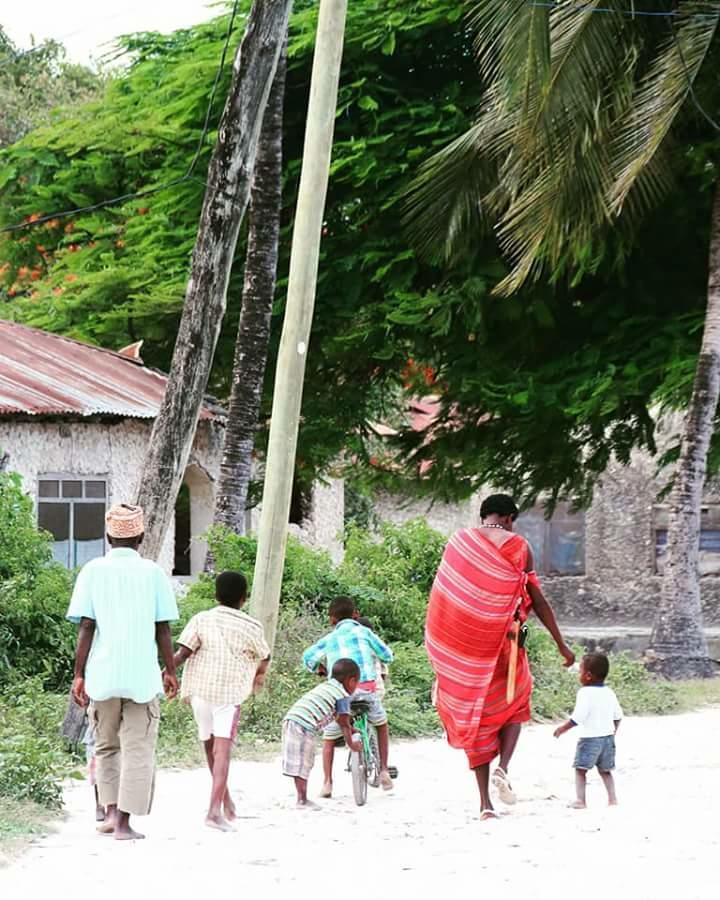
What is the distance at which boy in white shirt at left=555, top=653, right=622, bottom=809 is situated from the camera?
31.9ft

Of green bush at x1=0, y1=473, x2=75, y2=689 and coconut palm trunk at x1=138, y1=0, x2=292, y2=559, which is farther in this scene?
green bush at x1=0, y1=473, x2=75, y2=689

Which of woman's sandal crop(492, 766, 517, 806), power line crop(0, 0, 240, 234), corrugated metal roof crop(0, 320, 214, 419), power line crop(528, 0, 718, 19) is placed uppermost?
power line crop(528, 0, 718, 19)

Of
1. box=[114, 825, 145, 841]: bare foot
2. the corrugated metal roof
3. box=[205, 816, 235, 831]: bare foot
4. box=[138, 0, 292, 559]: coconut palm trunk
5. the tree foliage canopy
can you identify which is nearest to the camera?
box=[114, 825, 145, 841]: bare foot

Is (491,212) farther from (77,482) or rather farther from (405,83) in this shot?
(77,482)

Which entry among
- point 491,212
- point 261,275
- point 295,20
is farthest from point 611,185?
point 295,20

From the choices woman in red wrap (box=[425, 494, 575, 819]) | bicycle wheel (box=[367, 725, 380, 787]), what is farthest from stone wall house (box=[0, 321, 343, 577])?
woman in red wrap (box=[425, 494, 575, 819])

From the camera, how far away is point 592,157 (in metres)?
17.9

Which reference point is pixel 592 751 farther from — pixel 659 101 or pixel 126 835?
pixel 659 101

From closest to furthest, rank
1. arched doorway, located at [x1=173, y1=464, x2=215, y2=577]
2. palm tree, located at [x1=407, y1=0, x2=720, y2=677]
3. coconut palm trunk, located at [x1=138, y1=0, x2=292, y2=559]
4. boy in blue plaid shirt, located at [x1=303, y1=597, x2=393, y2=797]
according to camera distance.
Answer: boy in blue plaid shirt, located at [x1=303, y1=597, x2=393, y2=797] → coconut palm trunk, located at [x1=138, y1=0, x2=292, y2=559] → palm tree, located at [x1=407, y1=0, x2=720, y2=677] → arched doorway, located at [x1=173, y1=464, x2=215, y2=577]

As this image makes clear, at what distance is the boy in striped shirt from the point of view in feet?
32.0

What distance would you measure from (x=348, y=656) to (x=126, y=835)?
7.12 feet

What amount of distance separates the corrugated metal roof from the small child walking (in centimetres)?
930

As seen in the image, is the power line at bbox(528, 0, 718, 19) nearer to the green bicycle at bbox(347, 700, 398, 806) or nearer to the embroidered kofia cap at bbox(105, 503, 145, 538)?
the green bicycle at bbox(347, 700, 398, 806)

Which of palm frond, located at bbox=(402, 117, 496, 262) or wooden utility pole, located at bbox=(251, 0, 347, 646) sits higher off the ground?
palm frond, located at bbox=(402, 117, 496, 262)
